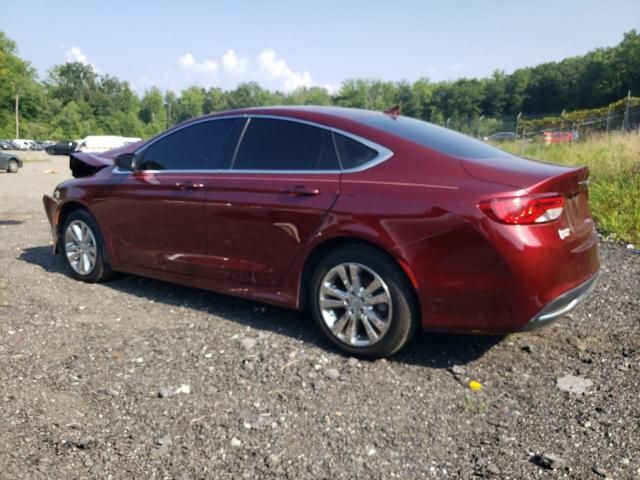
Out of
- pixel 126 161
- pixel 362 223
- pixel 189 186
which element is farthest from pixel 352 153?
pixel 126 161

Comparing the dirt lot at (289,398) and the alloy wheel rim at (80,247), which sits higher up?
the alloy wheel rim at (80,247)

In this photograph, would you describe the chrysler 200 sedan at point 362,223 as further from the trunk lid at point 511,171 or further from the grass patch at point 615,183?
the grass patch at point 615,183

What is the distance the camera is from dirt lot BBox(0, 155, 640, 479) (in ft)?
8.55

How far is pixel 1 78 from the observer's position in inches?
2965

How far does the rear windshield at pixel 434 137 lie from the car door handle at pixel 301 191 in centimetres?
61

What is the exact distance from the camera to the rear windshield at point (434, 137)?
12.3 ft

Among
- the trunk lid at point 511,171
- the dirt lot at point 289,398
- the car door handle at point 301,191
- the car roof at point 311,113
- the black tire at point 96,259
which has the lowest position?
the dirt lot at point 289,398

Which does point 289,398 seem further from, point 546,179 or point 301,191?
point 546,179

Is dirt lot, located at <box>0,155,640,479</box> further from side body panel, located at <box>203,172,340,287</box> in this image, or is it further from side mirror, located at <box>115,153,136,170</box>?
side mirror, located at <box>115,153,136,170</box>

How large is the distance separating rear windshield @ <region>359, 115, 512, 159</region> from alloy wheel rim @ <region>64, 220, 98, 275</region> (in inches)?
117

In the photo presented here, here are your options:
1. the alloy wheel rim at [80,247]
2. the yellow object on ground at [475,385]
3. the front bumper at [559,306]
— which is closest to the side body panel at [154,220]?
the alloy wheel rim at [80,247]

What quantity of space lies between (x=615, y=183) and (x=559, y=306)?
21.5 feet

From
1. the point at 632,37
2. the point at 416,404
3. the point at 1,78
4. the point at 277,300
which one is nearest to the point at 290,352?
the point at 277,300

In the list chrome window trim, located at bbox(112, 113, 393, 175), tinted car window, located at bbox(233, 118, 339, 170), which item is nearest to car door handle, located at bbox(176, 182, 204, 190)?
chrome window trim, located at bbox(112, 113, 393, 175)
